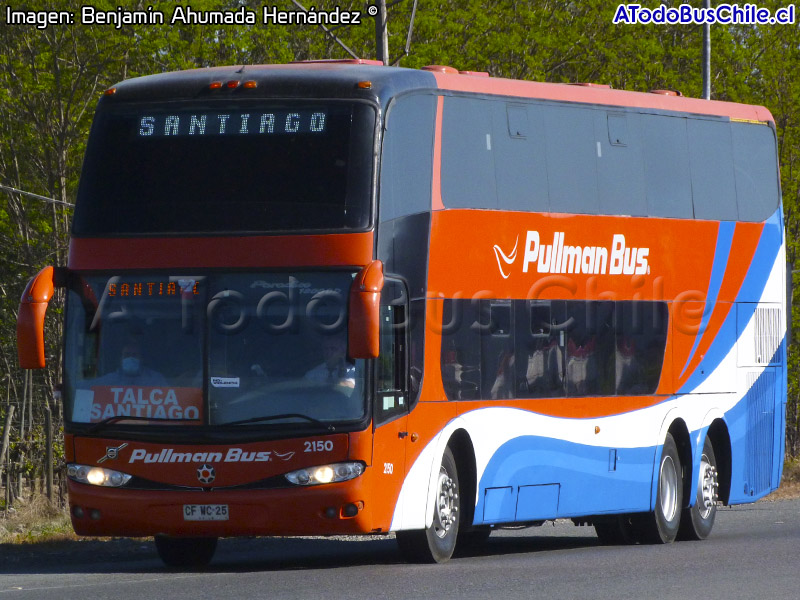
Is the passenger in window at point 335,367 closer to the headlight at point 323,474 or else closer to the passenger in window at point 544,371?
the headlight at point 323,474

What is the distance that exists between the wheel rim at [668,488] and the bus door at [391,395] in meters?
5.01

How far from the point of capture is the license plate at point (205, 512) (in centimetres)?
1319

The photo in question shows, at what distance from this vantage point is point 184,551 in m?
14.9

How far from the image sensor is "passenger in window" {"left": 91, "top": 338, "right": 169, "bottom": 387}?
13.4m

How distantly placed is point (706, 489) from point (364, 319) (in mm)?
7436

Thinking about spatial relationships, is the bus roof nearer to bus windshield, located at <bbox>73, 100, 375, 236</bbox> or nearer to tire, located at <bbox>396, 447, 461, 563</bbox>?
bus windshield, located at <bbox>73, 100, 375, 236</bbox>

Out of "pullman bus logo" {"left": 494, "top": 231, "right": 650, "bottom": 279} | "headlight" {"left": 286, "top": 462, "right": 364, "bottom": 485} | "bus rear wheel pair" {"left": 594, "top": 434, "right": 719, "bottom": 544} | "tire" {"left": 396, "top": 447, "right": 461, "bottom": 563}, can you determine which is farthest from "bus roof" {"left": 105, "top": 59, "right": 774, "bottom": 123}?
"bus rear wheel pair" {"left": 594, "top": 434, "right": 719, "bottom": 544}

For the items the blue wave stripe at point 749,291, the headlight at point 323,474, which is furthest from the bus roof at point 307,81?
the blue wave stripe at point 749,291

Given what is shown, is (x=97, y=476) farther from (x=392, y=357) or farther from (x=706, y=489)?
(x=706, y=489)

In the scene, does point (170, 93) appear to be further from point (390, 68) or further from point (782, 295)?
point (782, 295)

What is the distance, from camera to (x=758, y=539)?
17.1 m

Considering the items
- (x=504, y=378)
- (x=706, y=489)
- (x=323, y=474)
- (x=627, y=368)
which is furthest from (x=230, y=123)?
(x=706, y=489)

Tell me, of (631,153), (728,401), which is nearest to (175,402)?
(631,153)

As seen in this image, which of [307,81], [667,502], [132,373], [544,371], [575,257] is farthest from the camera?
[667,502]
